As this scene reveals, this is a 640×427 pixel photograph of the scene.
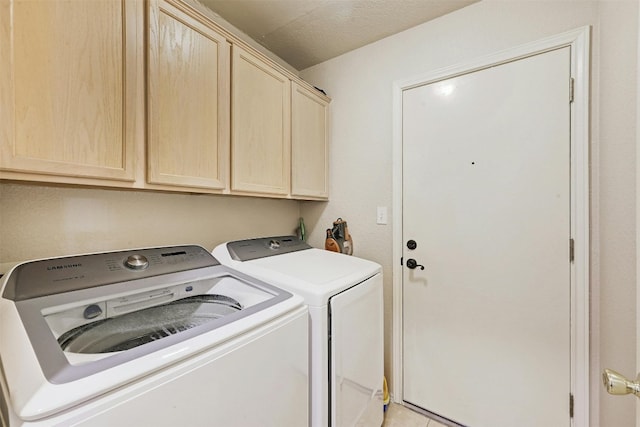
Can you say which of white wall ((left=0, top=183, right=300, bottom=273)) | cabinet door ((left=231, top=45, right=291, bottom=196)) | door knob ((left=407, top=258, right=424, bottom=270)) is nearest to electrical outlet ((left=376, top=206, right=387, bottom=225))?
door knob ((left=407, top=258, right=424, bottom=270))

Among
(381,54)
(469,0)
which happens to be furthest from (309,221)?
(469,0)

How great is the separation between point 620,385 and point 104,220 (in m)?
1.83

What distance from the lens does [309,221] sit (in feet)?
7.70

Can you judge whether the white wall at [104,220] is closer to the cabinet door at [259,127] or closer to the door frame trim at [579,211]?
the cabinet door at [259,127]

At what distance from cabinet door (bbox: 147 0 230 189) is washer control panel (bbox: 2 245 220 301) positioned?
33 cm

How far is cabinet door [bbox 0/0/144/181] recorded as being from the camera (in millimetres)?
778

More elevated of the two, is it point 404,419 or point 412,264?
point 412,264

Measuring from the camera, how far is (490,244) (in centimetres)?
155

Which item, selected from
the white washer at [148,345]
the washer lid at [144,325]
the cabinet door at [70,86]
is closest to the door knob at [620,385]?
the white washer at [148,345]

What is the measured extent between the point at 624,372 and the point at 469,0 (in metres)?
2.02

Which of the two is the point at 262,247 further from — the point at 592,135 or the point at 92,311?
the point at 592,135

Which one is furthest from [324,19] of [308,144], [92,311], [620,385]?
[620,385]

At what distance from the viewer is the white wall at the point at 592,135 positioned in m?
1.10

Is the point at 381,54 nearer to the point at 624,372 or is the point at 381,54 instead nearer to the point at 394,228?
the point at 394,228
